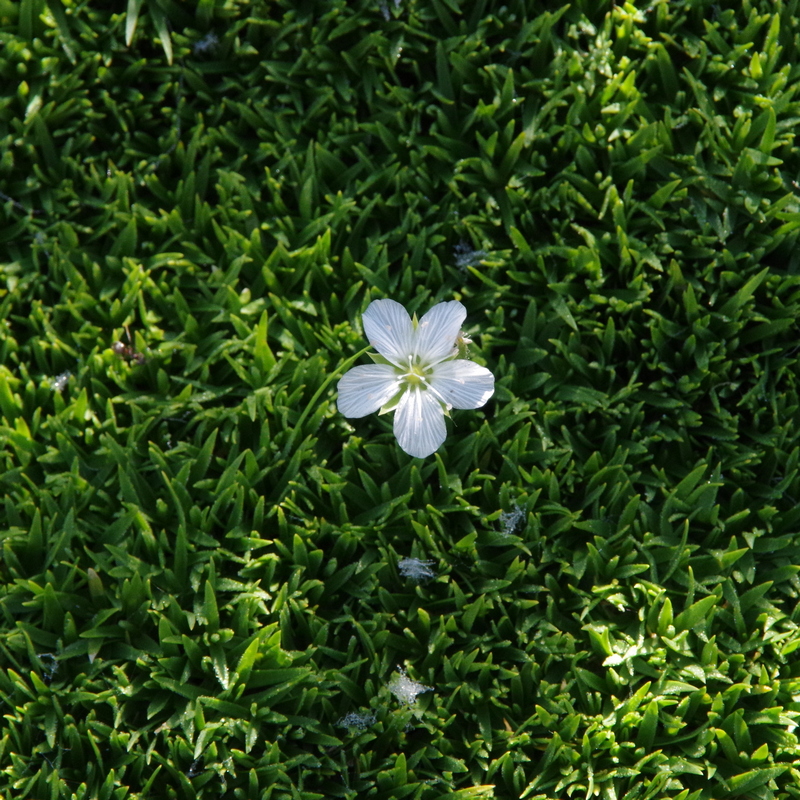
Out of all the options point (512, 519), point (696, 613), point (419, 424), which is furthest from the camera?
point (512, 519)

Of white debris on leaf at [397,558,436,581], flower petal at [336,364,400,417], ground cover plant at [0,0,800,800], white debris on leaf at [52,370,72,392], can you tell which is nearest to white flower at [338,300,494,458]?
flower petal at [336,364,400,417]

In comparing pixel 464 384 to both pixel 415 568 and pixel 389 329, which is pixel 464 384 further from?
pixel 415 568

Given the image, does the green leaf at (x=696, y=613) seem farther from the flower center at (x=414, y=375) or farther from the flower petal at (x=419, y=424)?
the flower center at (x=414, y=375)

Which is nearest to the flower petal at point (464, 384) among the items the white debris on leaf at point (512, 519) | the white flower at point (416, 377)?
the white flower at point (416, 377)

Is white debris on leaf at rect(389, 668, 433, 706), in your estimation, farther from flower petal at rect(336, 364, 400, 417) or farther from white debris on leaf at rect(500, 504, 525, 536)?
flower petal at rect(336, 364, 400, 417)

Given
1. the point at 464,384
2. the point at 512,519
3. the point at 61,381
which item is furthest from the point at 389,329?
the point at 61,381

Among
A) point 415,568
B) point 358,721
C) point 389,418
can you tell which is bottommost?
point 358,721

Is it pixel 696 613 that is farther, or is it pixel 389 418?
pixel 389 418

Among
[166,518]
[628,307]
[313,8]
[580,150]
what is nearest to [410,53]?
[313,8]
